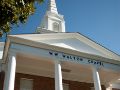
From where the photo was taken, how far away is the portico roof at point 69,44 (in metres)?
18.8

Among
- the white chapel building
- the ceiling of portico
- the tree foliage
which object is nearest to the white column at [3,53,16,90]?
the white chapel building

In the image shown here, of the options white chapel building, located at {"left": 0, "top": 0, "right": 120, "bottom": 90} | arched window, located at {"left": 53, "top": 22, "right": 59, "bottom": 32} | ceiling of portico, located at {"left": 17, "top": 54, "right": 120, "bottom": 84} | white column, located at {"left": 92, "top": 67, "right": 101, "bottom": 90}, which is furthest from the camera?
arched window, located at {"left": 53, "top": 22, "right": 59, "bottom": 32}

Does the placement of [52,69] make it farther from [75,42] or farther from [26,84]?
[75,42]

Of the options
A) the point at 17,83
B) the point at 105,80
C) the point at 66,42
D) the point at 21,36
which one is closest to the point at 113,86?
the point at 105,80

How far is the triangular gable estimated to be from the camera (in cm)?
2020

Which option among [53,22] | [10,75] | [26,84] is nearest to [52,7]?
[53,22]

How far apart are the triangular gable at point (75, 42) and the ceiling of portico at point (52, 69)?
1.55 meters

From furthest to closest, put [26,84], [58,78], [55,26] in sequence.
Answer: [55,26]
[26,84]
[58,78]

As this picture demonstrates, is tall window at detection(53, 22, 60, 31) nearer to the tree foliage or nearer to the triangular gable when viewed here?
the triangular gable

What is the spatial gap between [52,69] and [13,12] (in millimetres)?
14196

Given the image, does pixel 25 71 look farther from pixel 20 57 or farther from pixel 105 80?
pixel 105 80

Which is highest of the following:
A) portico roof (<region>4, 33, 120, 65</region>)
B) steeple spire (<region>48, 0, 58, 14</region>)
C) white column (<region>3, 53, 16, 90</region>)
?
steeple spire (<region>48, 0, 58, 14</region>)

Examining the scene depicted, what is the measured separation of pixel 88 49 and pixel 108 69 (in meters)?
2.61

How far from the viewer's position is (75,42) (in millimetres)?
21953
